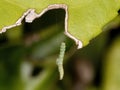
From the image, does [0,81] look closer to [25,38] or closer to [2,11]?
[25,38]

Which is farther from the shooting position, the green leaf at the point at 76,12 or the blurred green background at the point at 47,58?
the blurred green background at the point at 47,58

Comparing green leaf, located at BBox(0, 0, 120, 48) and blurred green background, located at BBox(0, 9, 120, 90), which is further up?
green leaf, located at BBox(0, 0, 120, 48)

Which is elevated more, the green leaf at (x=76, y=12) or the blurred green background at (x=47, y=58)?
the green leaf at (x=76, y=12)

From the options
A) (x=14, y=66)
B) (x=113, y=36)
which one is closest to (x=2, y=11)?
(x=14, y=66)

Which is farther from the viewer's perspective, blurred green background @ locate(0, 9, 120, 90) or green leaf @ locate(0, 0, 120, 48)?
blurred green background @ locate(0, 9, 120, 90)

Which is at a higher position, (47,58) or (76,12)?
(76,12)
